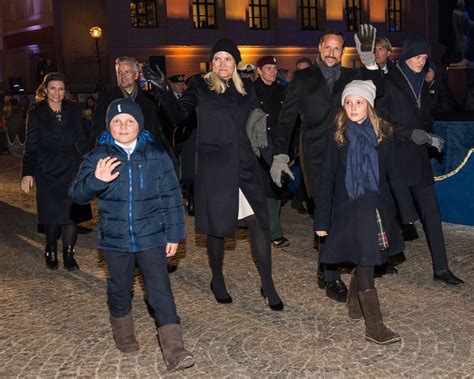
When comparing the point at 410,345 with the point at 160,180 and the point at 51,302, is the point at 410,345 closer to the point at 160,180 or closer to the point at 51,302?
the point at 160,180

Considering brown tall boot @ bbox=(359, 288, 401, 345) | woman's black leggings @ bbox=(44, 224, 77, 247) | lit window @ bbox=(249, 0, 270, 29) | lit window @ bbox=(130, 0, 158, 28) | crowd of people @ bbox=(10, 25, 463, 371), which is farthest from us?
lit window @ bbox=(249, 0, 270, 29)

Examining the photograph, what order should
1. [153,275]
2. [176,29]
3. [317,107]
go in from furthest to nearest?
[176,29]
[317,107]
[153,275]

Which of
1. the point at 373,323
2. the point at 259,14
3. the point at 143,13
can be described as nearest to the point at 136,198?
the point at 373,323

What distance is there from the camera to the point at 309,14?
40625 millimetres

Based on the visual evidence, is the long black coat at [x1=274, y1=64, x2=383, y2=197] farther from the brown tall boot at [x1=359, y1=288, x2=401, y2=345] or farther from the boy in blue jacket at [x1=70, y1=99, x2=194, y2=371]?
the boy in blue jacket at [x1=70, y1=99, x2=194, y2=371]

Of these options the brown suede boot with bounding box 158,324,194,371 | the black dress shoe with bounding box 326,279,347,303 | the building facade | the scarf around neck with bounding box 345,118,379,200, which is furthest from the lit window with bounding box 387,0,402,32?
the brown suede boot with bounding box 158,324,194,371

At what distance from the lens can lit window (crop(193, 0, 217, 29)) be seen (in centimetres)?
3719

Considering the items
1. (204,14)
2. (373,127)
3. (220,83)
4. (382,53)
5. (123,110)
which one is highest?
(204,14)

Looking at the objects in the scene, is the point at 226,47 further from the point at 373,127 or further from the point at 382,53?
the point at 382,53

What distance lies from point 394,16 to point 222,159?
40.7 meters

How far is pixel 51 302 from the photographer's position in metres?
6.15

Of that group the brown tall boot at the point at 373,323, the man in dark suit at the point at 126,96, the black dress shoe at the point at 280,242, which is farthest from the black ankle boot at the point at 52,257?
the brown tall boot at the point at 373,323

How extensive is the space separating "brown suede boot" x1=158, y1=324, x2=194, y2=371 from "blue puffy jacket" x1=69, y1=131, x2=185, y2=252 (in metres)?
0.54

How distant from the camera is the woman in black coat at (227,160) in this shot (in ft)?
18.0
